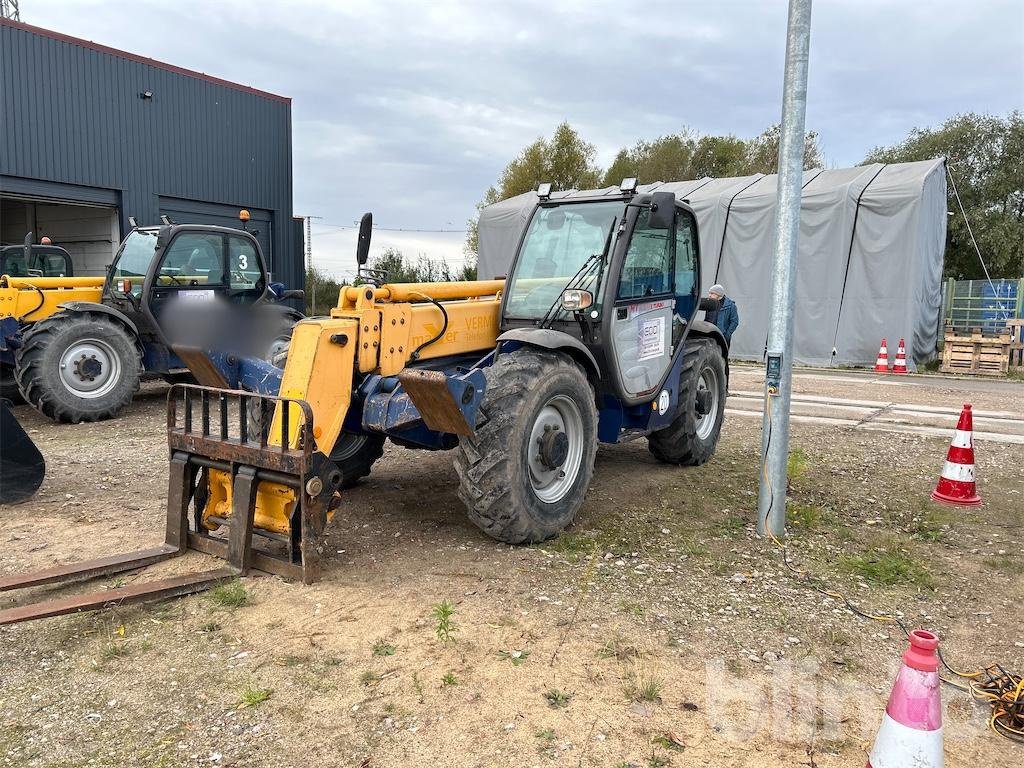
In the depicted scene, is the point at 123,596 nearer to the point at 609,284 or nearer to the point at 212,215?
the point at 609,284

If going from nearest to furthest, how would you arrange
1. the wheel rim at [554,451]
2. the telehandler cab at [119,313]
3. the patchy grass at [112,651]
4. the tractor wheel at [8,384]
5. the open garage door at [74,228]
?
the patchy grass at [112,651]
the wheel rim at [554,451]
the telehandler cab at [119,313]
the tractor wheel at [8,384]
the open garage door at [74,228]

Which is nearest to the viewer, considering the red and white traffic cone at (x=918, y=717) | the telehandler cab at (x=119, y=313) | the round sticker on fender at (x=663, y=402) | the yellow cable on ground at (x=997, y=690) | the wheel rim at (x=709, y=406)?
the red and white traffic cone at (x=918, y=717)

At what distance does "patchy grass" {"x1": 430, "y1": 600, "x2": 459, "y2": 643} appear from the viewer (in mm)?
3568

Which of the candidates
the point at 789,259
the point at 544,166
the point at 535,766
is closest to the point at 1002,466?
the point at 789,259

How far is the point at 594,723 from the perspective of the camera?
2.95 m

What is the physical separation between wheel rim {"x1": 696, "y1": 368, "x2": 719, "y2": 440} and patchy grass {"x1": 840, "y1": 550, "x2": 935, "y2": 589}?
2353 millimetres

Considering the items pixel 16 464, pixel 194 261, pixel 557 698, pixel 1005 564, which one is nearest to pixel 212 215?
pixel 194 261

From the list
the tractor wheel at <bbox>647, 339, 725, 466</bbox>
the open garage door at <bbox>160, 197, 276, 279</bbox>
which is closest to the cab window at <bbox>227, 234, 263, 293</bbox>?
the tractor wheel at <bbox>647, 339, 725, 466</bbox>

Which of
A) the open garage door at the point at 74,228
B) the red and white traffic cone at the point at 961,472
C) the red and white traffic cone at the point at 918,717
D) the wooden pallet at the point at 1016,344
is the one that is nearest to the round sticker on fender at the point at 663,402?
the red and white traffic cone at the point at 961,472

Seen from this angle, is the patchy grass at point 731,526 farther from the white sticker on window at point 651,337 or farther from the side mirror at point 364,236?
the side mirror at point 364,236

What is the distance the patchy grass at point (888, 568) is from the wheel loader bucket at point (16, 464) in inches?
218

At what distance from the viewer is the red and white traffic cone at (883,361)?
16.9 metres

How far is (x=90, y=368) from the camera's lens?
29.5 ft

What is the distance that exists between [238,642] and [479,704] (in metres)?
1.16
